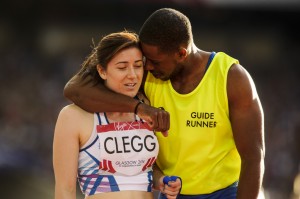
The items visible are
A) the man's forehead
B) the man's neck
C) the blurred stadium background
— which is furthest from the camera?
the blurred stadium background

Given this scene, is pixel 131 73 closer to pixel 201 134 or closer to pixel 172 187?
pixel 201 134

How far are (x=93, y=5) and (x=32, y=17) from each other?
1870 mm

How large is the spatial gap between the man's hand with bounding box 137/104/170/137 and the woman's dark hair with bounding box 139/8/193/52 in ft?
1.28

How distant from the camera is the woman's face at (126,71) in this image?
504cm

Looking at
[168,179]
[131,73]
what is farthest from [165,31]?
[168,179]

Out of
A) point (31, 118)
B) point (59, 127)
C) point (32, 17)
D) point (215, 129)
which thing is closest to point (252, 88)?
point (215, 129)

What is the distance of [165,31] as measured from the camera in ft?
16.8

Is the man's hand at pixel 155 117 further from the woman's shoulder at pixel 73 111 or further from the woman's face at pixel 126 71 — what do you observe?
the woman's shoulder at pixel 73 111

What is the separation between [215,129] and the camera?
17.1 ft

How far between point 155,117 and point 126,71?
34 cm

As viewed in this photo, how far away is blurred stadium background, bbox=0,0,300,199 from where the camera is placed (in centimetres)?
1658

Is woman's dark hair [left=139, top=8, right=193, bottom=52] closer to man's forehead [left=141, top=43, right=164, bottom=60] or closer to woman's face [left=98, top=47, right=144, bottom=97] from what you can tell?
man's forehead [left=141, top=43, right=164, bottom=60]

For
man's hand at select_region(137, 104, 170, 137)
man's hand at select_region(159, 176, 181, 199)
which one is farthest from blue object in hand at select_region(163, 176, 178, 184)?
man's hand at select_region(137, 104, 170, 137)

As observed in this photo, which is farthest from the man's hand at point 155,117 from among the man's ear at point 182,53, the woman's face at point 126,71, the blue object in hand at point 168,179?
the man's ear at point 182,53
